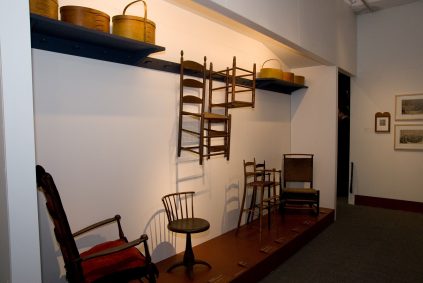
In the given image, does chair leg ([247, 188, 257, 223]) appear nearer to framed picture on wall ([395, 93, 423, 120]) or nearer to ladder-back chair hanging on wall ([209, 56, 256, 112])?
ladder-back chair hanging on wall ([209, 56, 256, 112])

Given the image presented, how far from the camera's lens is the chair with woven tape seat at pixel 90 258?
5.43 ft

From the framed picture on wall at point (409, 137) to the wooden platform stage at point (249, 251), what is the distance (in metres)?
2.04

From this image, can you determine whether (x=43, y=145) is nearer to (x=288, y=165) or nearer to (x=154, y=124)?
(x=154, y=124)

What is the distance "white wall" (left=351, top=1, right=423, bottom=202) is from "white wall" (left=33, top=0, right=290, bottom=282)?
295 centimetres

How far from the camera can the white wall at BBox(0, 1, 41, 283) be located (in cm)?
128

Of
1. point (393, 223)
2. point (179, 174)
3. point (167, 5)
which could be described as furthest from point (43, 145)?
point (393, 223)

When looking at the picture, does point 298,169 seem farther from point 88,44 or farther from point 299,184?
point 88,44

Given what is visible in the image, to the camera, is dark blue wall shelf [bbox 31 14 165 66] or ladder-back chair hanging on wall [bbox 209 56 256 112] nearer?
dark blue wall shelf [bbox 31 14 165 66]

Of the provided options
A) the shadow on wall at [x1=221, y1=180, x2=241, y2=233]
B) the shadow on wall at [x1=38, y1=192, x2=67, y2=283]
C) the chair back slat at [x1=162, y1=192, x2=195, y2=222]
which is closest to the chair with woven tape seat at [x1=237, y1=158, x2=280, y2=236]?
the shadow on wall at [x1=221, y1=180, x2=241, y2=233]

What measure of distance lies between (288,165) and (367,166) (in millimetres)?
1717

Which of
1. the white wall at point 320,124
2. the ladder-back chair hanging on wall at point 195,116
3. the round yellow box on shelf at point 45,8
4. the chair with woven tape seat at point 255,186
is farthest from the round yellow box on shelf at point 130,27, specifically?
the white wall at point 320,124

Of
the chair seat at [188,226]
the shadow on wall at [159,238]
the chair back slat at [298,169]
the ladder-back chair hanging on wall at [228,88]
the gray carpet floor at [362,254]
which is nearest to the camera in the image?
the chair seat at [188,226]

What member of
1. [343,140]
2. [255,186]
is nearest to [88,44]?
[255,186]

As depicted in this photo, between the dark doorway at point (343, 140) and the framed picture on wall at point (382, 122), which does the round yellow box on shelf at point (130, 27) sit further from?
the dark doorway at point (343, 140)
